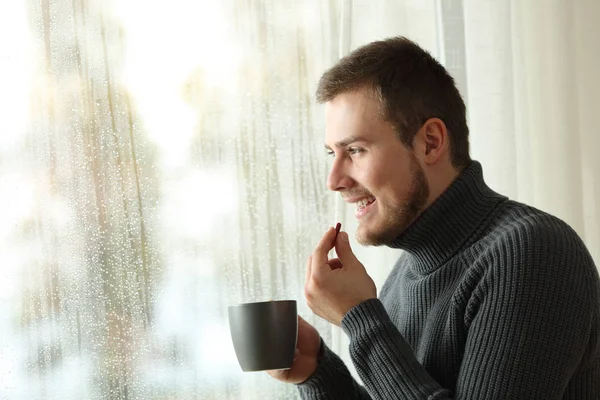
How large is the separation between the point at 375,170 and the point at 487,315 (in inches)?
11.2

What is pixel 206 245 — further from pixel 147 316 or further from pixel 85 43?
pixel 85 43

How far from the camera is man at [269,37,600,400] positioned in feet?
3.24

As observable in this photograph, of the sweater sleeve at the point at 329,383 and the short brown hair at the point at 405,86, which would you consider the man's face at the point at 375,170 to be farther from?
the sweater sleeve at the point at 329,383

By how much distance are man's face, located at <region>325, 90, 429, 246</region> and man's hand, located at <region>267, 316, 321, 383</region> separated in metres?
0.17

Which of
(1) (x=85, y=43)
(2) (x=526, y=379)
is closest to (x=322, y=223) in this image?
(1) (x=85, y=43)

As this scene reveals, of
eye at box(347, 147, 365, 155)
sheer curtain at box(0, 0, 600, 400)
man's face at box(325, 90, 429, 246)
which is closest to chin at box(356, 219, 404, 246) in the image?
man's face at box(325, 90, 429, 246)

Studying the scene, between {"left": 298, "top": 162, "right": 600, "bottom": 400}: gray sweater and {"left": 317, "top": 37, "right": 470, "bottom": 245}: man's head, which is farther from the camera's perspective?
{"left": 317, "top": 37, "right": 470, "bottom": 245}: man's head

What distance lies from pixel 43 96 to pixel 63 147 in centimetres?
9

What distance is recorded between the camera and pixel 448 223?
117cm

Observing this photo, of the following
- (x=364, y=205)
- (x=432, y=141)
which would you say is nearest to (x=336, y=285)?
(x=364, y=205)

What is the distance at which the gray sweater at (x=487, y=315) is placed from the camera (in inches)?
38.5

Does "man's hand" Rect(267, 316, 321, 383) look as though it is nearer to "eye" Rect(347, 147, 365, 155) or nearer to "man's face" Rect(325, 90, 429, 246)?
"man's face" Rect(325, 90, 429, 246)

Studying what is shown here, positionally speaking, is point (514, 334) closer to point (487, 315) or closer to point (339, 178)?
point (487, 315)

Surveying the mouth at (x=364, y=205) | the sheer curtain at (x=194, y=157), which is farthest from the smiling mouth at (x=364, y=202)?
the sheer curtain at (x=194, y=157)
